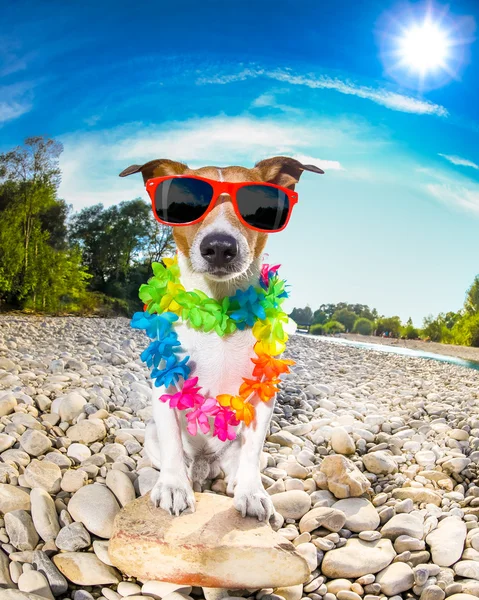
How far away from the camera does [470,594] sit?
2.38 m

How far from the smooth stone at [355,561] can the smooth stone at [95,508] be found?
1.07 m

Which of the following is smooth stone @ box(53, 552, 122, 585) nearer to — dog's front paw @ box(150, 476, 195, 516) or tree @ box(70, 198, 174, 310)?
dog's front paw @ box(150, 476, 195, 516)

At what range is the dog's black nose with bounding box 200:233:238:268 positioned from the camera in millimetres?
2439

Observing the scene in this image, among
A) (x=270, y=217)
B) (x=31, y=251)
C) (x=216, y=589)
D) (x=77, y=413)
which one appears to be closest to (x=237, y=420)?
(x=216, y=589)

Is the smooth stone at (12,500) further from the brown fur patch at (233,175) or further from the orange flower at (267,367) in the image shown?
the brown fur patch at (233,175)

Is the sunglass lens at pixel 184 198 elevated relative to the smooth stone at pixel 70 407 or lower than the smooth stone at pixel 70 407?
elevated

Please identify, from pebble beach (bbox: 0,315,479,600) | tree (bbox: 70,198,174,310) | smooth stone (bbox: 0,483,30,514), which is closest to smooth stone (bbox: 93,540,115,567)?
pebble beach (bbox: 0,315,479,600)

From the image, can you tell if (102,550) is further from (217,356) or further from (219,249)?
(219,249)

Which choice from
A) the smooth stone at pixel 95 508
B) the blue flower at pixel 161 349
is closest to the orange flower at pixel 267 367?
the blue flower at pixel 161 349

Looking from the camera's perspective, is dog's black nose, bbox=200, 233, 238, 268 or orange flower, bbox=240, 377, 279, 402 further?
orange flower, bbox=240, 377, 279, 402

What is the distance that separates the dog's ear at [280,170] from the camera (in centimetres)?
280

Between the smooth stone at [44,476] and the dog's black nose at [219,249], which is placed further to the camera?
the smooth stone at [44,476]

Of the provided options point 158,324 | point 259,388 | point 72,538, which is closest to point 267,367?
point 259,388

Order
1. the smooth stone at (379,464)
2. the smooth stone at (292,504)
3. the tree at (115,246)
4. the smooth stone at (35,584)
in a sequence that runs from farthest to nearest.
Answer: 1. the tree at (115,246)
2. the smooth stone at (379,464)
3. the smooth stone at (292,504)
4. the smooth stone at (35,584)
